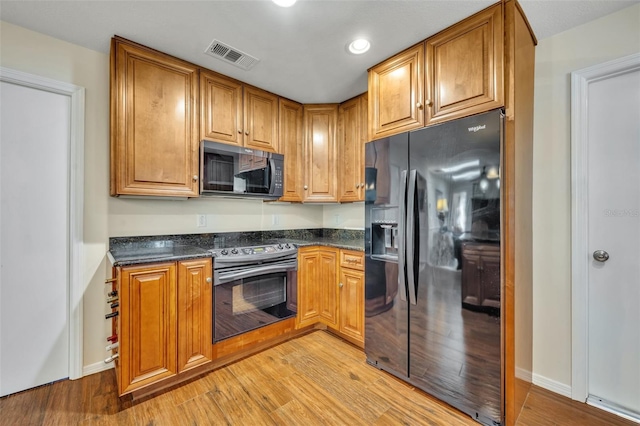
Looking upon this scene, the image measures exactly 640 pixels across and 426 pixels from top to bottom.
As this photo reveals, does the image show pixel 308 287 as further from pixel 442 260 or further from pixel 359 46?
pixel 359 46

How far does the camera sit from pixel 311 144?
298cm

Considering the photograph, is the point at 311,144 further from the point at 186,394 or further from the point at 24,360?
the point at 24,360

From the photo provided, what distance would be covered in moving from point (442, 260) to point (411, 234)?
248 mm

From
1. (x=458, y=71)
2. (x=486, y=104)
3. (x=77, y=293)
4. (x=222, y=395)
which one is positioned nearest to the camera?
(x=486, y=104)

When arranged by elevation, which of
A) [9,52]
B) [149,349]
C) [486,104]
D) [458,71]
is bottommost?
[149,349]

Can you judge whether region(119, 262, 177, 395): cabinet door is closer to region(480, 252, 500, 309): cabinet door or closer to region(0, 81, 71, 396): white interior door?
region(0, 81, 71, 396): white interior door

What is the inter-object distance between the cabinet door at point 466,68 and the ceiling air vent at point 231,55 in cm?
132

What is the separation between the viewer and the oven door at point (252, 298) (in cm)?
211

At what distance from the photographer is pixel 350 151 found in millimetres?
2844

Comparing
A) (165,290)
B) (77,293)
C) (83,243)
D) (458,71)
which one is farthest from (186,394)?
(458,71)

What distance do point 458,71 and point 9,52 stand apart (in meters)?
2.91

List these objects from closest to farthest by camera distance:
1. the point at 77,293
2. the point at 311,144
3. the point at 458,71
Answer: the point at 458,71 < the point at 77,293 < the point at 311,144

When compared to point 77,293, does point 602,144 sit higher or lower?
higher

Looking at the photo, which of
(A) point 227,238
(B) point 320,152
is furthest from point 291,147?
(A) point 227,238
